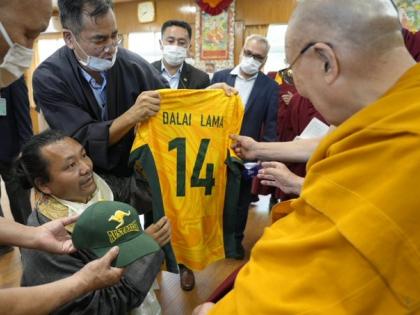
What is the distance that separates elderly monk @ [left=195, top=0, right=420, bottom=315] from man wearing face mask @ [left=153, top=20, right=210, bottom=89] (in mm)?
2004

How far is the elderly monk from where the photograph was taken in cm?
56

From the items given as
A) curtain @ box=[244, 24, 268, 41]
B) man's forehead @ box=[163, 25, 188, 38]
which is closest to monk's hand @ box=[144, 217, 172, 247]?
man's forehead @ box=[163, 25, 188, 38]

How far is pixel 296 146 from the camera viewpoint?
163 cm

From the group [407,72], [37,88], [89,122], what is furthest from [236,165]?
[407,72]

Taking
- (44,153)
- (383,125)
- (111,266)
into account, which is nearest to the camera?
(383,125)

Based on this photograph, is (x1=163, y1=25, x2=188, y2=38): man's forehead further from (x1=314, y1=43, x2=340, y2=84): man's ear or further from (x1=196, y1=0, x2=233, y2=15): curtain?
(x1=196, y1=0, x2=233, y2=15): curtain

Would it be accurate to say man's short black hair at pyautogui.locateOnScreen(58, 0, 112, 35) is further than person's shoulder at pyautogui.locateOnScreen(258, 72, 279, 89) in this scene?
No

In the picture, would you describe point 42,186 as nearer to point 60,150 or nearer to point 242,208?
point 60,150

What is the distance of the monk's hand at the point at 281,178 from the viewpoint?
1.40m

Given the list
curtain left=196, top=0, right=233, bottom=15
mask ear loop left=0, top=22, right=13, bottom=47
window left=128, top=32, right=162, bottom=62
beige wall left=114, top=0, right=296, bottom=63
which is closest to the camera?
mask ear loop left=0, top=22, right=13, bottom=47

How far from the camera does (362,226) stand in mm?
562

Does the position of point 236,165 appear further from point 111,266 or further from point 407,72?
point 407,72

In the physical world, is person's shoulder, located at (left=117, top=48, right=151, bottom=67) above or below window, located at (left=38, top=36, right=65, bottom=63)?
above

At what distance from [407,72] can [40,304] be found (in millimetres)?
963
